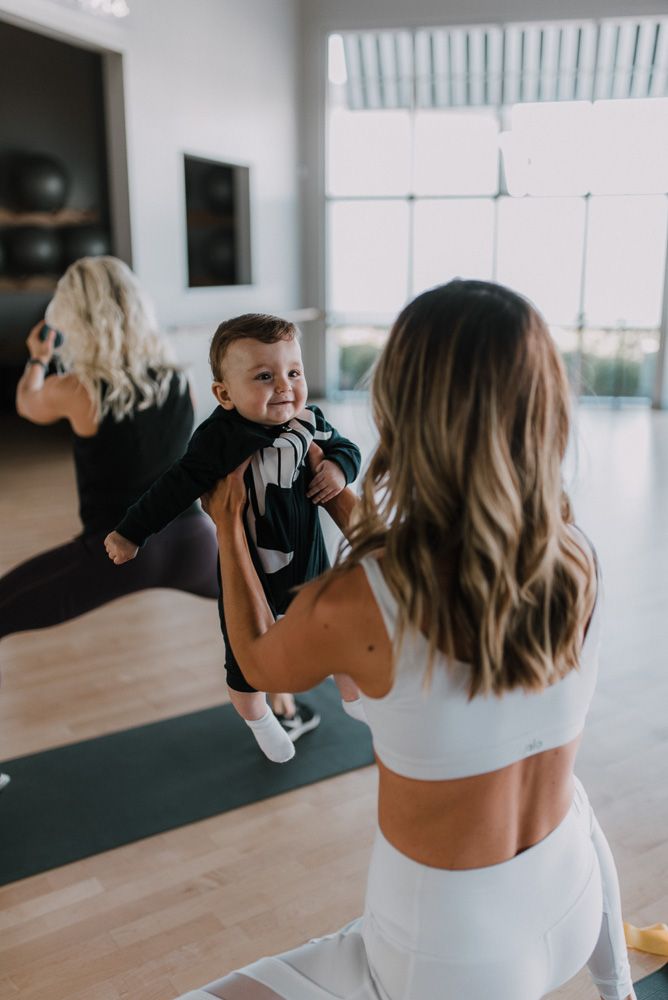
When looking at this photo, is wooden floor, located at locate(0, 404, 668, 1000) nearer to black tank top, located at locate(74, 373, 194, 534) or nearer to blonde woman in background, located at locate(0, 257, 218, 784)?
blonde woman in background, located at locate(0, 257, 218, 784)

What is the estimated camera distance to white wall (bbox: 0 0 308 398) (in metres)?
7.03

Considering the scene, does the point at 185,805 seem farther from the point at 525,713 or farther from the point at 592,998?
the point at 525,713

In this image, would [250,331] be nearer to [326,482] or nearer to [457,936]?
[326,482]

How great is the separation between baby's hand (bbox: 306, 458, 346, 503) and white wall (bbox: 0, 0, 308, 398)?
5.29m

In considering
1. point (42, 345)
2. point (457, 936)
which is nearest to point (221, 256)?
point (42, 345)

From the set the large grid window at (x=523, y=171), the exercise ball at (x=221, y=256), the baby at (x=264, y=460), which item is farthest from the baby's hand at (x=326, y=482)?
the large grid window at (x=523, y=171)

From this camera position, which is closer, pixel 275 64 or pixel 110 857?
pixel 110 857

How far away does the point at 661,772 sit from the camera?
2754mm

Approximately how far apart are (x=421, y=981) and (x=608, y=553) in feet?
13.4

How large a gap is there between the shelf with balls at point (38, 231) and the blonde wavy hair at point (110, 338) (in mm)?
4739

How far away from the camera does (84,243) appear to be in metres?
7.31

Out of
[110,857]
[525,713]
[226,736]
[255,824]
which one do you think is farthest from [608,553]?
[525,713]

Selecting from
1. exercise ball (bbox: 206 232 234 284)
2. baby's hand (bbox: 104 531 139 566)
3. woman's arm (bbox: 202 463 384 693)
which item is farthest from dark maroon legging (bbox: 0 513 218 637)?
exercise ball (bbox: 206 232 234 284)

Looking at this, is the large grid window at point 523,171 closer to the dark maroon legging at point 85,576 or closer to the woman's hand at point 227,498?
the dark maroon legging at point 85,576
